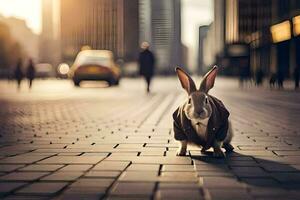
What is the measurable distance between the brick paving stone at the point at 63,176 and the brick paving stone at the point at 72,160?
1.73 ft

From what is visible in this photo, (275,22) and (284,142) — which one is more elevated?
(275,22)

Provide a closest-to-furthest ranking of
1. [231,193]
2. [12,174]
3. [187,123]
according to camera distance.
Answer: [231,193]
[12,174]
[187,123]

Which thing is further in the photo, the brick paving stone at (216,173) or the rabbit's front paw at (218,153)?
the rabbit's front paw at (218,153)

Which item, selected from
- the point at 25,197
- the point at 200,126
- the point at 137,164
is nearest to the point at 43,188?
the point at 25,197

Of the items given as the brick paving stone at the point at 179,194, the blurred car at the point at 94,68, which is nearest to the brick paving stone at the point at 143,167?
the brick paving stone at the point at 179,194

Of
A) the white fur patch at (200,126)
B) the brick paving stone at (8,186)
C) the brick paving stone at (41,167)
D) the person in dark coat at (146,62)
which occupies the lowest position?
the brick paving stone at (41,167)

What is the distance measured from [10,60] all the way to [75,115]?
228 ft

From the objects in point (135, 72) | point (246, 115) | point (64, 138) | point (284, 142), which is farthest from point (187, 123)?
point (135, 72)

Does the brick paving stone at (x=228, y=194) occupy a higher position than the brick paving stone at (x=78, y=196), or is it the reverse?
the brick paving stone at (x=78, y=196)

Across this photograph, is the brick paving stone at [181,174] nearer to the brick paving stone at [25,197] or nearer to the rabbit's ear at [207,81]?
the rabbit's ear at [207,81]

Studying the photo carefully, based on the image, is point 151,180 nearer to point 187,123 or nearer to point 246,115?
point 187,123

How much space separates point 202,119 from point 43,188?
169 centimetres

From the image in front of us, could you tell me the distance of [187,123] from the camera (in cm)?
491

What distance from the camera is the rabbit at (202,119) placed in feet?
15.4
